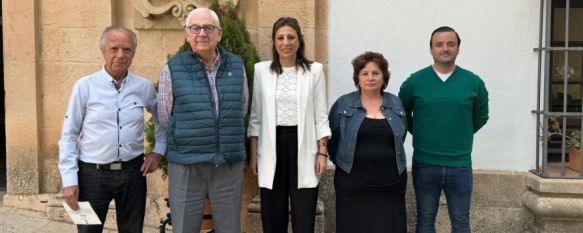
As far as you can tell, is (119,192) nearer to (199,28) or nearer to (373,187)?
(199,28)

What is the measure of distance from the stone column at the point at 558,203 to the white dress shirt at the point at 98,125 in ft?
10.4

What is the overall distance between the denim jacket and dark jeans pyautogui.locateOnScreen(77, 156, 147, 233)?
1210 millimetres

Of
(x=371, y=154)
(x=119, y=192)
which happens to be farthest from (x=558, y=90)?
(x=119, y=192)

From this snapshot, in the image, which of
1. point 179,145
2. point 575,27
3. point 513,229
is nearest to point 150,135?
point 179,145

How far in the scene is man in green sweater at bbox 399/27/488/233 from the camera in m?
3.59

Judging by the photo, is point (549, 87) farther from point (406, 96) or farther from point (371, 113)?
point (371, 113)

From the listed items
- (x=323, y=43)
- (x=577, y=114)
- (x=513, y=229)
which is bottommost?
(x=513, y=229)

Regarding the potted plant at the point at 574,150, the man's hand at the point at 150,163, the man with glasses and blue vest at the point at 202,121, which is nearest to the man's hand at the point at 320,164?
the man with glasses and blue vest at the point at 202,121

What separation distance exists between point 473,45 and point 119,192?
3003 millimetres

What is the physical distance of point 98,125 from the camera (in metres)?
3.06

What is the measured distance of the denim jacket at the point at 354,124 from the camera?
349 cm

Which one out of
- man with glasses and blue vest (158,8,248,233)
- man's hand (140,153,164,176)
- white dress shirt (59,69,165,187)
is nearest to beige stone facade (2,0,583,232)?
man with glasses and blue vest (158,8,248,233)

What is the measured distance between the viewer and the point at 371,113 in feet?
11.6

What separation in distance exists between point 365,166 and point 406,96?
592mm
